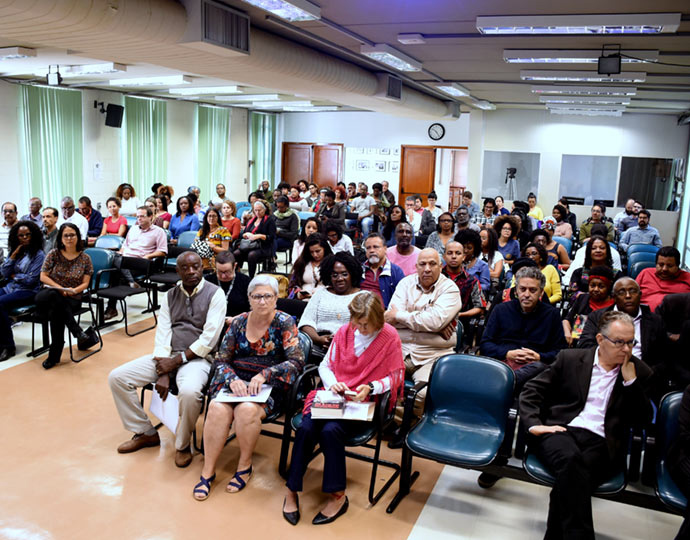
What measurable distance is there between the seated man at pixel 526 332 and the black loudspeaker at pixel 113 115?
33.1 ft

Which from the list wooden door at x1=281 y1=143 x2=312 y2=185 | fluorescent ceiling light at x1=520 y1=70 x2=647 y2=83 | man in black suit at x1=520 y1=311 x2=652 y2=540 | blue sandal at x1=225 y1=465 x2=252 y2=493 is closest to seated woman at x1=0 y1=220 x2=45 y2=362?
blue sandal at x1=225 y1=465 x2=252 y2=493

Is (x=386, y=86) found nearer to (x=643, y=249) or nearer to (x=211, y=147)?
(x=643, y=249)

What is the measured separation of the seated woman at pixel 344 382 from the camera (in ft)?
11.2

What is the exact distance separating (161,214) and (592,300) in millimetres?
7254

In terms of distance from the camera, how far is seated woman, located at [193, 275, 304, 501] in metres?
3.70

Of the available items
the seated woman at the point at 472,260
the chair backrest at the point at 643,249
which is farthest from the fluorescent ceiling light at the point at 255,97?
the seated woman at the point at 472,260

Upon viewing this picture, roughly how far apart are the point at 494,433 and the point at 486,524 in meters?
0.49

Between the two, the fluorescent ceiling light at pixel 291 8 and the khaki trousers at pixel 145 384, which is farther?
the fluorescent ceiling light at pixel 291 8

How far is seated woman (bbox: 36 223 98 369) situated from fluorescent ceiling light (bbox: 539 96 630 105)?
7.88 m

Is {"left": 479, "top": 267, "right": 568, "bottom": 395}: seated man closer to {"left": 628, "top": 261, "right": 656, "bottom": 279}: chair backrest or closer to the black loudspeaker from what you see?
{"left": 628, "top": 261, "right": 656, "bottom": 279}: chair backrest

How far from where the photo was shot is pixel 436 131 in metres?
15.9

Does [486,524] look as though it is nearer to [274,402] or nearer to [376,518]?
[376,518]

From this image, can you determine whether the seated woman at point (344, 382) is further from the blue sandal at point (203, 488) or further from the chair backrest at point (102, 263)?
the chair backrest at point (102, 263)

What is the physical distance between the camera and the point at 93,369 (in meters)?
5.57
